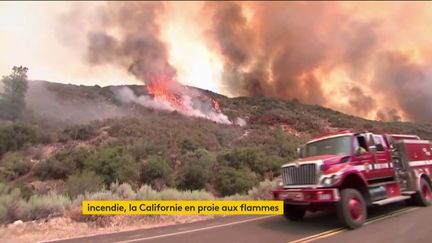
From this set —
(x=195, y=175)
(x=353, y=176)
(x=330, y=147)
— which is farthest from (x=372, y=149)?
(x=195, y=175)

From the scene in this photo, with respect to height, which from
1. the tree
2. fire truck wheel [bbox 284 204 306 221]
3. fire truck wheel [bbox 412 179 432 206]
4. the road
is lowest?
the road

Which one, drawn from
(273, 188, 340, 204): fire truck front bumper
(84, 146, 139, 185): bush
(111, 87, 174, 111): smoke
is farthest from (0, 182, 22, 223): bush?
(111, 87, 174, 111): smoke

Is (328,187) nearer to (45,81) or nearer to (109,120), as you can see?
(109,120)

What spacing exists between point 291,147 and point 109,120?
28.8m

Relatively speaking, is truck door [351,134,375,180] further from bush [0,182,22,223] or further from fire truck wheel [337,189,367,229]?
bush [0,182,22,223]

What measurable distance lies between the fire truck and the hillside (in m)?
6.02

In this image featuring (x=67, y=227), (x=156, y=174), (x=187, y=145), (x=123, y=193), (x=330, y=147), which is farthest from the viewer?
(x=187, y=145)

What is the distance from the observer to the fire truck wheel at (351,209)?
9633 millimetres

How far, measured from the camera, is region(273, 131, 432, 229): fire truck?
9.92 m

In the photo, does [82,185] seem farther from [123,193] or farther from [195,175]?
[195,175]

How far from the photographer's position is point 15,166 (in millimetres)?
30891

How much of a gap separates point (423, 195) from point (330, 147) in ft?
13.7

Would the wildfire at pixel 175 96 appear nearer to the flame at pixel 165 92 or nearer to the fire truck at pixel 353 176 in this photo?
the flame at pixel 165 92

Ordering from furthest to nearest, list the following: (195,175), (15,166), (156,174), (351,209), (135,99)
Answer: (135,99) → (15,166) → (156,174) → (195,175) → (351,209)
